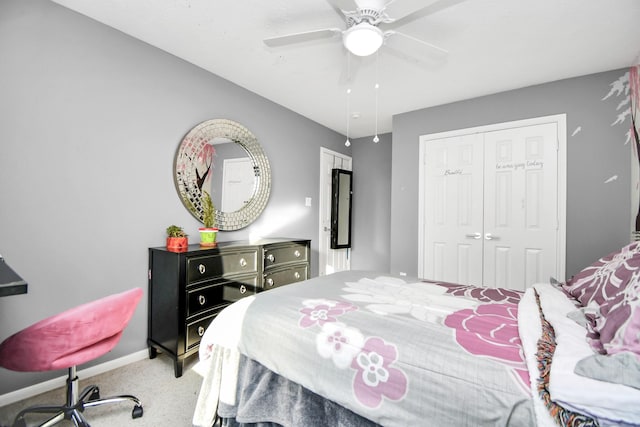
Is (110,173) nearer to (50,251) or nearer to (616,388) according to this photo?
(50,251)

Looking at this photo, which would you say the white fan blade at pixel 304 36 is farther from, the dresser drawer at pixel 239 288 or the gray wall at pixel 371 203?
the gray wall at pixel 371 203

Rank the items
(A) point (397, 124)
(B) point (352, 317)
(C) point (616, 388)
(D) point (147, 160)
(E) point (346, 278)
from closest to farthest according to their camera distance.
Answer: (C) point (616, 388), (B) point (352, 317), (E) point (346, 278), (D) point (147, 160), (A) point (397, 124)

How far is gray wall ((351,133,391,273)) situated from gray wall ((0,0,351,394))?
290 centimetres

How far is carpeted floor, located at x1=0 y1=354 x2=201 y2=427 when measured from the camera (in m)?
1.64

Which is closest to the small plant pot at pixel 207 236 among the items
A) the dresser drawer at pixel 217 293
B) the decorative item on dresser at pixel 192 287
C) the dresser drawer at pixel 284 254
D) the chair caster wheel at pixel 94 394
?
the decorative item on dresser at pixel 192 287

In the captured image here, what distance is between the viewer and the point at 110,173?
2199mm

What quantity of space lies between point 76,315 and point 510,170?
3.85 meters

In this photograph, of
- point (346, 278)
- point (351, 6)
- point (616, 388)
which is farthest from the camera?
A: point (346, 278)

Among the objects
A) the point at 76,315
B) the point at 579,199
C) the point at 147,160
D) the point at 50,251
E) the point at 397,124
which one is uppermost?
the point at 397,124

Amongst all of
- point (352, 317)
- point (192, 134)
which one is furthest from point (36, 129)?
point (352, 317)

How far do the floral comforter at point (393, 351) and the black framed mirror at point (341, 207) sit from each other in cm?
300

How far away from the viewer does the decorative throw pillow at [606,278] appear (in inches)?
45.9

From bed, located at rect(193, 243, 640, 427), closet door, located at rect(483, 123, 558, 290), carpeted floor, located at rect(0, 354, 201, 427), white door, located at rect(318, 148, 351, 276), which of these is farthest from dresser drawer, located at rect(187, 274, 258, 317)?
closet door, located at rect(483, 123, 558, 290)

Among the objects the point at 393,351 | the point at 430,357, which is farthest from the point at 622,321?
the point at 393,351
